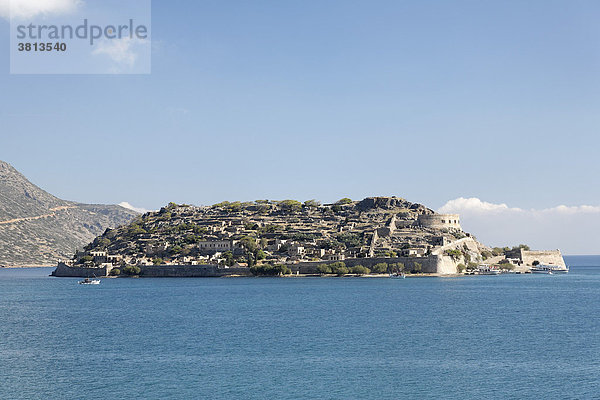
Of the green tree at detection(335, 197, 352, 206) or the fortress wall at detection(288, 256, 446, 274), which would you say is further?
the green tree at detection(335, 197, 352, 206)

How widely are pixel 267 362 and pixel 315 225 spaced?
334 feet

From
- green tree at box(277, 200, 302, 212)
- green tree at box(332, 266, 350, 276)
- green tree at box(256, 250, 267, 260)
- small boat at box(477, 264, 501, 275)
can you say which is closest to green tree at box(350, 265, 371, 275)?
green tree at box(332, 266, 350, 276)

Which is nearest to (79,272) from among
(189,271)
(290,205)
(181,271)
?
(181,271)

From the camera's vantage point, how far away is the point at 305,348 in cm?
3481

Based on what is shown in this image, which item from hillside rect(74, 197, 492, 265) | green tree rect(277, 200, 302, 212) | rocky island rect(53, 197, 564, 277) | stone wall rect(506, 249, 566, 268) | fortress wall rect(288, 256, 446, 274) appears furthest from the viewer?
green tree rect(277, 200, 302, 212)

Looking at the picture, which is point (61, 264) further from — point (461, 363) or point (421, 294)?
point (461, 363)

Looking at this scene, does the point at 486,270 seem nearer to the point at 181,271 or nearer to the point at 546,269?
the point at 546,269

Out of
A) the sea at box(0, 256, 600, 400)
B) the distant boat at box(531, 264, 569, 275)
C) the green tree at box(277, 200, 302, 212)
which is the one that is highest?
the green tree at box(277, 200, 302, 212)

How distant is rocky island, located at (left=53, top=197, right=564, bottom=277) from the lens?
102m

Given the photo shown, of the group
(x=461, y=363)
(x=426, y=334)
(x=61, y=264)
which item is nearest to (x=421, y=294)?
(x=426, y=334)

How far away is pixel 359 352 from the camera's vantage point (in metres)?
33.5

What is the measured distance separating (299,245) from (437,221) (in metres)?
28.9

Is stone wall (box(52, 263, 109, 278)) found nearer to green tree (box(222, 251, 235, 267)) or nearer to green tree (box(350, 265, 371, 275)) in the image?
green tree (box(222, 251, 235, 267))

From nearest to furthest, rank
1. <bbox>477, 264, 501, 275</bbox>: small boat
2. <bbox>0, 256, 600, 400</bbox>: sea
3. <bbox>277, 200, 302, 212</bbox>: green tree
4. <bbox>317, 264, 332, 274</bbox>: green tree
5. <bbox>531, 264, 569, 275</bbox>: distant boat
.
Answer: <bbox>0, 256, 600, 400</bbox>: sea → <bbox>317, 264, 332, 274</bbox>: green tree → <bbox>477, 264, 501, 275</bbox>: small boat → <bbox>531, 264, 569, 275</bbox>: distant boat → <bbox>277, 200, 302, 212</bbox>: green tree
